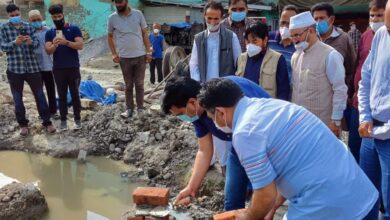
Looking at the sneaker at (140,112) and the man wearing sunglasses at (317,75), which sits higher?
the man wearing sunglasses at (317,75)

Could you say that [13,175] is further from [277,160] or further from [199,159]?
[277,160]

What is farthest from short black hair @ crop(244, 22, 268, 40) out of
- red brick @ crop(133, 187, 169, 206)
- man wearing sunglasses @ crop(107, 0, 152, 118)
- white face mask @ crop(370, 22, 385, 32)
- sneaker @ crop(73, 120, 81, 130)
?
sneaker @ crop(73, 120, 81, 130)

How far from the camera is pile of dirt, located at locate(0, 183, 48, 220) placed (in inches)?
155

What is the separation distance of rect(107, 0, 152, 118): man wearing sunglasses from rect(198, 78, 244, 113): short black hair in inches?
167

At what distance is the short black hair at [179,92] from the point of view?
7.12 ft

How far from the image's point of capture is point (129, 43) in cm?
588

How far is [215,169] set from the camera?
14.2 feet

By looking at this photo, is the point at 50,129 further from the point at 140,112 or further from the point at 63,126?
the point at 140,112

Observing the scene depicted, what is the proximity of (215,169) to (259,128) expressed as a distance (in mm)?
2727

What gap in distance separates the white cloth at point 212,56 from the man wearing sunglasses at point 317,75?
0.90 metres

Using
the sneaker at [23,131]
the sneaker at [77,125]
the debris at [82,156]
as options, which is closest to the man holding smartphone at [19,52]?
the sneaker at [23,131]

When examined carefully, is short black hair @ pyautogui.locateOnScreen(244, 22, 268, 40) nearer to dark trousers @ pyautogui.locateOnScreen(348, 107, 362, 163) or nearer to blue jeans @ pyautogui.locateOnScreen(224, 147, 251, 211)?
dark trousers @ pyautogui.locateOnScreen(348, 107, 362, 163)

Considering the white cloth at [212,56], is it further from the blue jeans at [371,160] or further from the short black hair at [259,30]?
the blue jeans at [371,160]

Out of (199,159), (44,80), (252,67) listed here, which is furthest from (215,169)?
(44,80)
